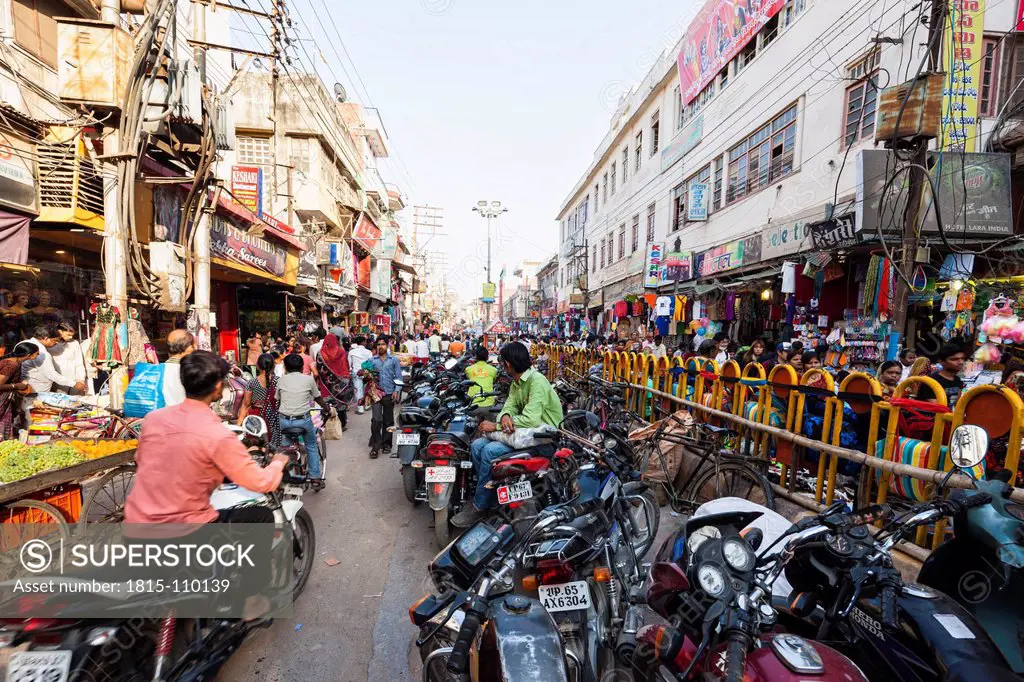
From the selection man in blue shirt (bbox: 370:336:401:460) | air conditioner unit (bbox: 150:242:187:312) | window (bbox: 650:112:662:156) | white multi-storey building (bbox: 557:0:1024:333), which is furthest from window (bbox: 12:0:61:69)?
window (bbox: 650:112:662:156)

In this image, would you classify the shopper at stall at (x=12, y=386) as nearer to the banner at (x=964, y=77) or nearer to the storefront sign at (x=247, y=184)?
the storefront sign at (x=247, y=184)

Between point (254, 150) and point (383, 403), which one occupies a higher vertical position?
point (254, 150)

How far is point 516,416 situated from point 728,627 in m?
2.71

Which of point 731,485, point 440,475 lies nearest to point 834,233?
point 731,485

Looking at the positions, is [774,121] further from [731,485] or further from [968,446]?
[968,446]

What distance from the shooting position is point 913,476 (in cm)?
294

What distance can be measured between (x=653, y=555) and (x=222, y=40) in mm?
18770

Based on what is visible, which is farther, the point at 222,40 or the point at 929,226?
the point at 222,40

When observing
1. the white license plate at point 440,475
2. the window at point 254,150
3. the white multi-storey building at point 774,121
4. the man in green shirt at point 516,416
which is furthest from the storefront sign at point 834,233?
the window at point 254,150

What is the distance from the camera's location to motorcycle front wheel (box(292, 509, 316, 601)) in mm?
3252

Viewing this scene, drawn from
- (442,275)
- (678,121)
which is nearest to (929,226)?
(678,121)

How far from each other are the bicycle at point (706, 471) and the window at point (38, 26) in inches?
419

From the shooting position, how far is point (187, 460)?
2.15 meters

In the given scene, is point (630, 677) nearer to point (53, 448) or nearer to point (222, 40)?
point (53, 448)
